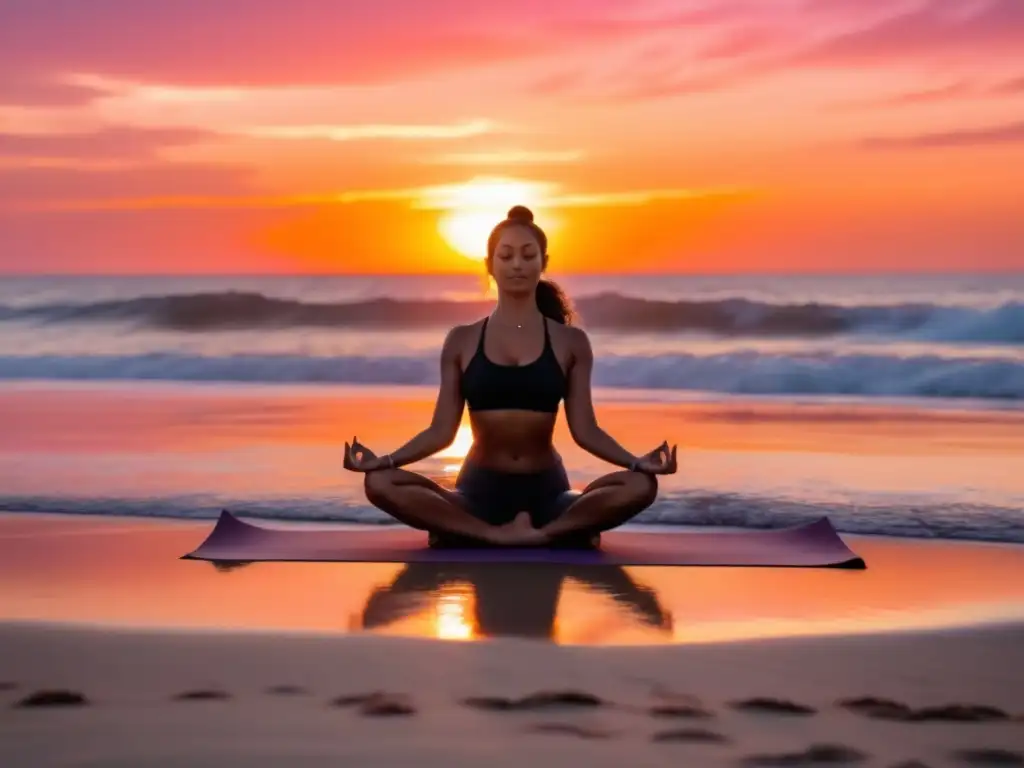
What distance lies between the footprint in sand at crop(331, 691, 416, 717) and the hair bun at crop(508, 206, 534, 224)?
3.23 meters

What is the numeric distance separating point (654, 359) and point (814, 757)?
20.2 metres

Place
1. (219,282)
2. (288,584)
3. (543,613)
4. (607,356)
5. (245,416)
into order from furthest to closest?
(219,282), (607,356), (245,416), (288,584), (543,613)

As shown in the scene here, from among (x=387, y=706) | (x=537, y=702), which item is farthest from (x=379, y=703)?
(x=537, y=702)

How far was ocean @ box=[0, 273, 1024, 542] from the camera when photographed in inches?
340

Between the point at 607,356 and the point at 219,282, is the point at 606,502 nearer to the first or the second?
the point at 607,356

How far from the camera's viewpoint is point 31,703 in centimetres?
437

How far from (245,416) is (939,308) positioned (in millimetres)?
18800

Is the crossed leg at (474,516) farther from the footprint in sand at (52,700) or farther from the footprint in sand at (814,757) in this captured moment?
the footprint in sand at (814,757)

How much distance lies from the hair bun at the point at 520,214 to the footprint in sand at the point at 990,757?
3.86 meters

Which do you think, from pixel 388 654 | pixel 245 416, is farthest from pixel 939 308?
pixel 388 654

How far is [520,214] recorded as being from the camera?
729 cm

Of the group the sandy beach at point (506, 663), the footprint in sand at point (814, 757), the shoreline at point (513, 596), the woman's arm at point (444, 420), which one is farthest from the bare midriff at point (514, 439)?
the footprint in sand at point (814, 757)

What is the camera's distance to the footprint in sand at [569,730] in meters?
4.04

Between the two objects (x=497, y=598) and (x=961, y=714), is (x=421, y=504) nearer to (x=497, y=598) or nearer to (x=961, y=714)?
(x=497, y=598)
